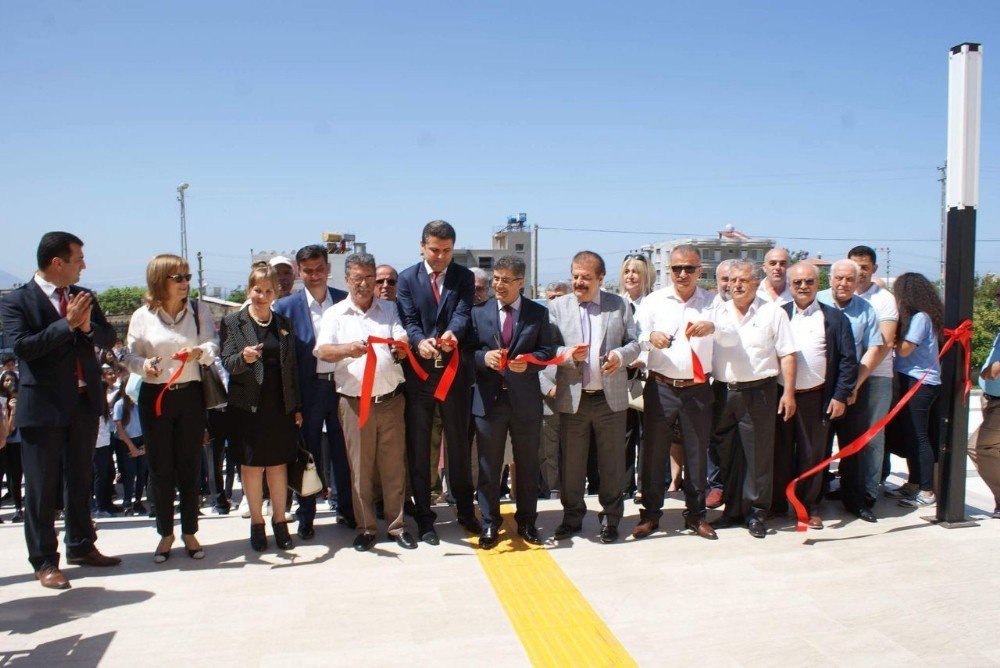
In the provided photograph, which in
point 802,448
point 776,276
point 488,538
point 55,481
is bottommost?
point 488,538

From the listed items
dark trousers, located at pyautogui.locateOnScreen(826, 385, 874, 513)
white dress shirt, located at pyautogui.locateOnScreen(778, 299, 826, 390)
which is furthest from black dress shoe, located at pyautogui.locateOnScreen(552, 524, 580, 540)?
dark trousers, located at pyautogui.locateOnScreen(826, 385, 874, 513)

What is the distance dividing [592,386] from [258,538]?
257 centimetres

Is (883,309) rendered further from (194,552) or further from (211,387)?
(194,552)

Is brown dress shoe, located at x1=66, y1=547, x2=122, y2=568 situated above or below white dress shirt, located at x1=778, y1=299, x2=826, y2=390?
below

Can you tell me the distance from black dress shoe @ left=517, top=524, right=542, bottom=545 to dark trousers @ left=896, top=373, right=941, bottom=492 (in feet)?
11.0

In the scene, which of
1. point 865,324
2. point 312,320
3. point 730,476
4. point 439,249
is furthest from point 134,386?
point 865,324

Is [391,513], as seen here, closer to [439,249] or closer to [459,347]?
[459,347]

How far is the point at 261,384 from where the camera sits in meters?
4.82

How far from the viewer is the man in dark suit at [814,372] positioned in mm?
5383

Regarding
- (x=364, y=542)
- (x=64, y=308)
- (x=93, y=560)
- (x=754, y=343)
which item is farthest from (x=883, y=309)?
(x=93, y=560)

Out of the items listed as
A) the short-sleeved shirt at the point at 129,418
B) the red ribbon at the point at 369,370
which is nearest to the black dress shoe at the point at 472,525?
the red ribbon at the point at 369,370

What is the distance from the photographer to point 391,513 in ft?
17.0

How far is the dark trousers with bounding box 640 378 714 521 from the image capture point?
5.20 metres

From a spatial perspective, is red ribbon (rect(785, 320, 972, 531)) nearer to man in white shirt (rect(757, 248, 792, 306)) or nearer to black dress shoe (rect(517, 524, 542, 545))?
man in white shirt (rect(757, 248, 792, 306))
